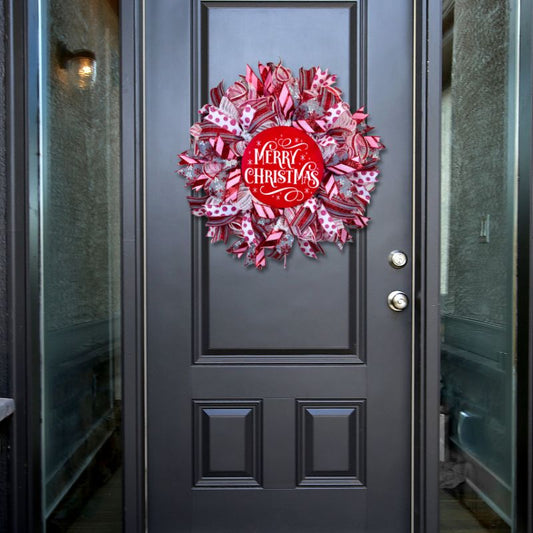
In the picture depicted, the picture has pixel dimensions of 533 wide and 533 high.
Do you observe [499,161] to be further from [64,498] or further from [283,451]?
[64,498]

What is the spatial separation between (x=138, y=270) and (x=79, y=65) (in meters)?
0.73

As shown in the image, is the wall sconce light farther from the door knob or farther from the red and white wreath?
the door knob

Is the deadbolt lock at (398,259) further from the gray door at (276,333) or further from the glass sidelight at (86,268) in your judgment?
the glass sidelight at (86,268)

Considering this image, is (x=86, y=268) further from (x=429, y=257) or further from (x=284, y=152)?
(x=429, y=257)

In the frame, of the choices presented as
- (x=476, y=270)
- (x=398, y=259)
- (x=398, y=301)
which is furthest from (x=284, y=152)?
(x=476, y=270)

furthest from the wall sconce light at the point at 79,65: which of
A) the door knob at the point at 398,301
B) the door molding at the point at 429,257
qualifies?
the door knob at the point at 398,301

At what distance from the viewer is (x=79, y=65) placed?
4.53 ft

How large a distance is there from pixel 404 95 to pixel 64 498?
70.4 inches

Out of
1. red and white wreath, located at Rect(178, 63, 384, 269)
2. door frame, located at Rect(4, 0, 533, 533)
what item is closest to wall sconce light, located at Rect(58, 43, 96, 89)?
door frame, located at Rect(4, 0, 533, 533)

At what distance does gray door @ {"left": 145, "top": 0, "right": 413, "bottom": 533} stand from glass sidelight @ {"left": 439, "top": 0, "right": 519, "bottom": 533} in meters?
0.13

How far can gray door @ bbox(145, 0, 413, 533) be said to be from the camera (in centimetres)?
139

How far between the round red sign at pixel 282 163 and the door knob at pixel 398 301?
0.45 meters

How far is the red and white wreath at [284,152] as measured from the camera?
1.38 m

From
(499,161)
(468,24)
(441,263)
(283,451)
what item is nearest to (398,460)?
(283,451)
